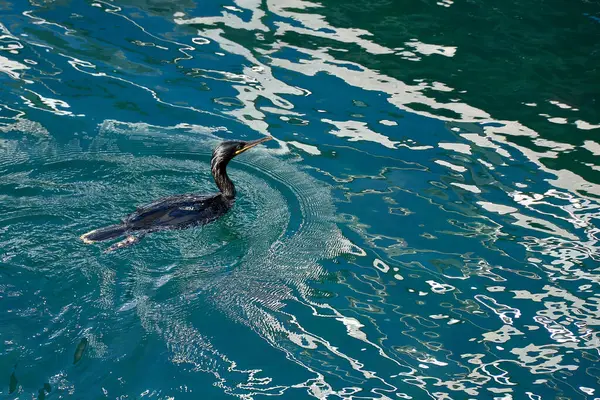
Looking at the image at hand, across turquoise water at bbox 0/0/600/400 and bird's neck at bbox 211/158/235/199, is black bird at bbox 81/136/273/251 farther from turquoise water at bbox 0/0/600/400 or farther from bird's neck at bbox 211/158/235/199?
turquoise water at bbox 0/0/600/400

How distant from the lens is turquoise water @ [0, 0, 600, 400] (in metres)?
5.55

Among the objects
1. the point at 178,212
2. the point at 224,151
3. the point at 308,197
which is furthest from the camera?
the point at 308,197

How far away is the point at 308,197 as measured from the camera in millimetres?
7609

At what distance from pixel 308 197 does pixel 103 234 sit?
2076mm

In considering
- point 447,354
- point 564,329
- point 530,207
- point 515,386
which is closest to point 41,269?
point 447,354

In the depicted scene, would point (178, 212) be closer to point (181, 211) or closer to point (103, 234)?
point (181, 211)

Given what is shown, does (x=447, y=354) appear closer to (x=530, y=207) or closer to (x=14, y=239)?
(x=530, y=207)

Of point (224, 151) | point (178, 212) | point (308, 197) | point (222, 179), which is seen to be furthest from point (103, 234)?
point (308, 197)

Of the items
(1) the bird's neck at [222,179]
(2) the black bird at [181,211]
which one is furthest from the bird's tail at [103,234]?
(1) the bird's neck at [222,179]

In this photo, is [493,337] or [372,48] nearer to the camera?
[493,337]

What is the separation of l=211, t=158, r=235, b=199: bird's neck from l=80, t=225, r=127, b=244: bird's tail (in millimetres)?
1128

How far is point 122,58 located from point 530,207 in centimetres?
568

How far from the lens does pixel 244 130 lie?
8.85 m

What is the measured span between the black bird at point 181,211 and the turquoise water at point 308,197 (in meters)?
0.11
